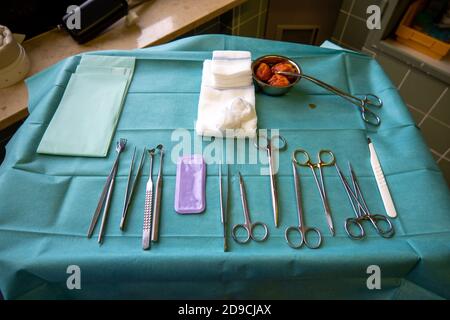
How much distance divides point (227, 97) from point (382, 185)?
1.83ft

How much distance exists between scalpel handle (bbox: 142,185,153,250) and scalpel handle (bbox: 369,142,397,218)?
636 millimetres

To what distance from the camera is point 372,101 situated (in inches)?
40.1

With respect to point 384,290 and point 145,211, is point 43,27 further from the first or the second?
point 384,290

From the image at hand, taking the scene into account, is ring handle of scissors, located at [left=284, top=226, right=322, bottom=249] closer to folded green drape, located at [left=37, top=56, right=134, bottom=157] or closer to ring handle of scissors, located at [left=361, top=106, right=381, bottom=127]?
ring handle of scissors, located at [left=361, top=106, right=381, bottom=127]

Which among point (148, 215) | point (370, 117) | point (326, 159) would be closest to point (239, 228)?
point (148, 215)

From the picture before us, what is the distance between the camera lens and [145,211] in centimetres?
74

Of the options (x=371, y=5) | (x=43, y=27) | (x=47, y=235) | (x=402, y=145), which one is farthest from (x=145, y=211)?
(x=371, y=5)

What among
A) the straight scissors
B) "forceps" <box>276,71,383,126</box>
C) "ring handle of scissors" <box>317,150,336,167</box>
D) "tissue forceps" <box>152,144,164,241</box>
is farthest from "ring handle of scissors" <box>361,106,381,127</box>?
"tissue forceps" <box>152,144,164,241</box>

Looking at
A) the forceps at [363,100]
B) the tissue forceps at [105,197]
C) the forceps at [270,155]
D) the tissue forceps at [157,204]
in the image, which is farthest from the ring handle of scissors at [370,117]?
the tissue forceps at [105,197]

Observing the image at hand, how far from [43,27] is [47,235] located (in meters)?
1.09

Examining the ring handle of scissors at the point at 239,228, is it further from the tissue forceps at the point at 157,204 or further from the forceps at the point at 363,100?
the forceps at the point at 363,100

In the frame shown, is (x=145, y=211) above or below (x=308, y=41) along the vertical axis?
above

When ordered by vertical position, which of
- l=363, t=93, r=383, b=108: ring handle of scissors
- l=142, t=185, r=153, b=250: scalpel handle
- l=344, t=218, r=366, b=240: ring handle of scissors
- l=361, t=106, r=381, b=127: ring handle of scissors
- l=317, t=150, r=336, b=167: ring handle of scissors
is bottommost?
l=344, t=218, r=366, b=240: ring handle of scissors

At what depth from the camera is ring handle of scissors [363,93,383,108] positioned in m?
1.00
